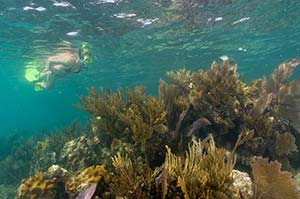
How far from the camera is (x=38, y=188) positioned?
211 inches

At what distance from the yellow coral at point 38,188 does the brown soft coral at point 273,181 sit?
385cm

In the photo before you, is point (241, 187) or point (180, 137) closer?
point (241, 187)

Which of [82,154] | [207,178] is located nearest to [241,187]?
[207,178]

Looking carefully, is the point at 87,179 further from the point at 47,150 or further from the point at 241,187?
the point at 47,150

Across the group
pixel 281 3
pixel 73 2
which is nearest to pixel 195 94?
pixel 73 2

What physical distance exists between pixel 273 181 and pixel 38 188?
426cm

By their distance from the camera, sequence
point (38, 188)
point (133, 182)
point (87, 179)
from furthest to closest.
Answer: point (38, 188)
point (87, 179)
point (133, 182)

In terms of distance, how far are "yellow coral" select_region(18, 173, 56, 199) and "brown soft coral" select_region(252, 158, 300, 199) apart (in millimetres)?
3848

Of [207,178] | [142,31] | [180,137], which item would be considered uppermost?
[142,31]

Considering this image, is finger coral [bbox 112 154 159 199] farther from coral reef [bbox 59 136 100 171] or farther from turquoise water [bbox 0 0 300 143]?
turquoise water [bbox 0 0 300 143]

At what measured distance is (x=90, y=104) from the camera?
6.63m

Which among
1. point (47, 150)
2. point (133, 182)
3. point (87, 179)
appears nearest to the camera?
point (133, 182)

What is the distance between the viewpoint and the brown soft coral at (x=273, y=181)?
382 cm

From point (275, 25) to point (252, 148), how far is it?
21.0m
